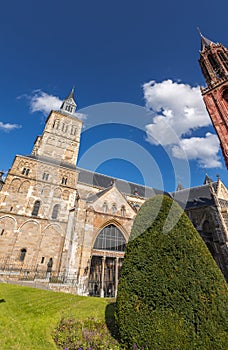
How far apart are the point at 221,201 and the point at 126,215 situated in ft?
49.1

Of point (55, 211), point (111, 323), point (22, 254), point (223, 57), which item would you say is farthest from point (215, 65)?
point (22, 254)

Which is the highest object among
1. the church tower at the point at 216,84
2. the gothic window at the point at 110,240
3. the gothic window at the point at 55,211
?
the church tower at the point at 216,84

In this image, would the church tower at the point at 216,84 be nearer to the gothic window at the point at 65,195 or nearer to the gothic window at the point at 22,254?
the gothic window at the point at 65,195

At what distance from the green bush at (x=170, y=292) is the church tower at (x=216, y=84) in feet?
58.0

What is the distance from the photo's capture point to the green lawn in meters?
5.25

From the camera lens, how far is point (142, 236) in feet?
20.1

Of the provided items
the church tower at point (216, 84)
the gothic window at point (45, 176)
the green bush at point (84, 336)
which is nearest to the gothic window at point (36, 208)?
the gothic window at point (45, 176)

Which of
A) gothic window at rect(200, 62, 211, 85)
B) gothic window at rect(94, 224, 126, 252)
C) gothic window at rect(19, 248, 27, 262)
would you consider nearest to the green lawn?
gothic window at rect(19, 248, 27, 262)

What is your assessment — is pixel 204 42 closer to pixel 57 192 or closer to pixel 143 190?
pixel 143 190

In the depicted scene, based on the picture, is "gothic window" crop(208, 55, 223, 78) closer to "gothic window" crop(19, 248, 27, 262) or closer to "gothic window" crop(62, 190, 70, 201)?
"gothic window" crop(62, 190, 70, 201)

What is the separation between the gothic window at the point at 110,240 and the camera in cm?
1784

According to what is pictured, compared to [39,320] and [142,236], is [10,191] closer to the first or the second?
[39,320]

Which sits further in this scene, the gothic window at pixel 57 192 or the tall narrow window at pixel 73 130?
the tall narrow window at pixel 73 130

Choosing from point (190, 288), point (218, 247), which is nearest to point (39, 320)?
point (190, 288)
